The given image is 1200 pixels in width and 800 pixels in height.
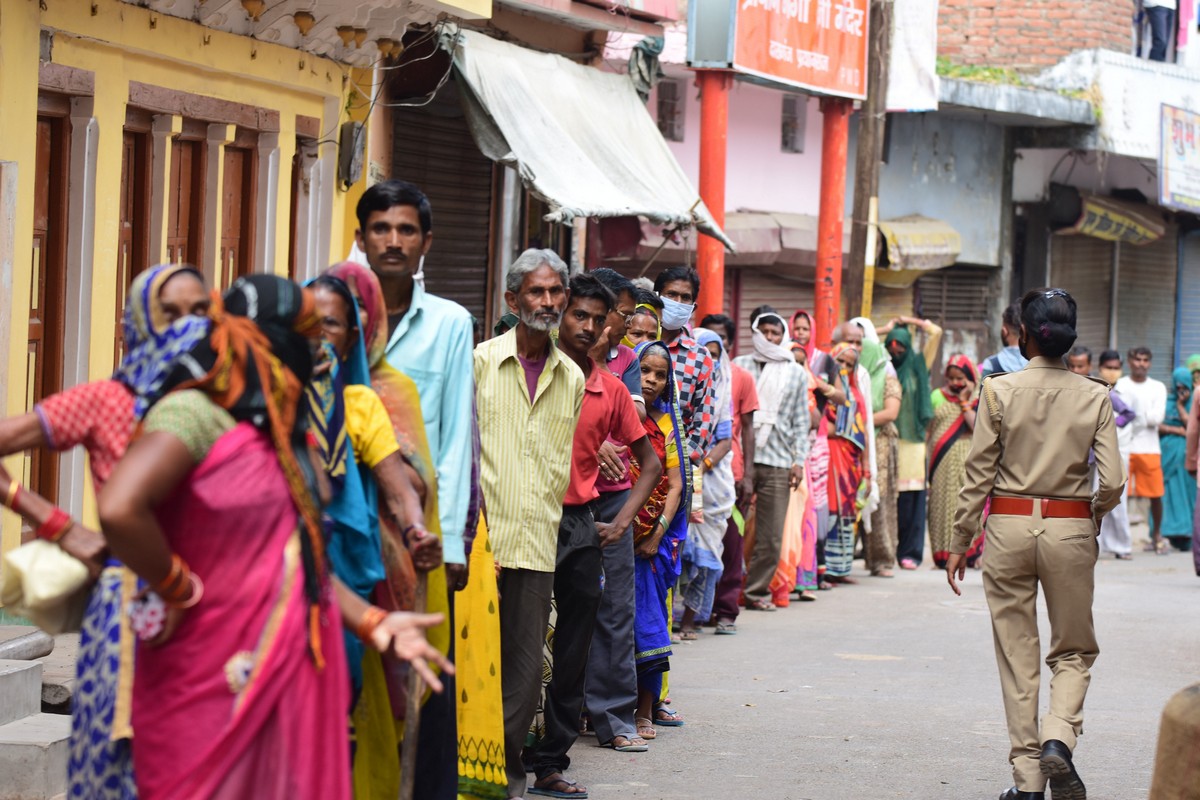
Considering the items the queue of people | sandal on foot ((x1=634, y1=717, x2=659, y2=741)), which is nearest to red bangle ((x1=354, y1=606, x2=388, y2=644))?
the queue of people

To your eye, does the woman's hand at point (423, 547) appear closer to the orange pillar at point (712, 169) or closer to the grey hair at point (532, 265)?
the grey hair at point (532, 265)

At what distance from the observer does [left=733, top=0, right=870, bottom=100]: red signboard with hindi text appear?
593 inches

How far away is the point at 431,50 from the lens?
1244 cm

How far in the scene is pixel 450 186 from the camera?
13.8m

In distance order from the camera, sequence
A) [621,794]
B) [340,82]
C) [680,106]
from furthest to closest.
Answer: [680,106] → [340,82] → [621,794]

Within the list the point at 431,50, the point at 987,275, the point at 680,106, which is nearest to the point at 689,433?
the point at 431,50

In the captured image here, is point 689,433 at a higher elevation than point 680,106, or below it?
below

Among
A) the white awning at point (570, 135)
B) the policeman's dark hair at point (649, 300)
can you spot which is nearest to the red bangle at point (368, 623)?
the policeman's dark hair at point (649, 300)

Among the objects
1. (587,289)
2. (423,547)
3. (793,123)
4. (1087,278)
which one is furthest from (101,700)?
(1087,278)

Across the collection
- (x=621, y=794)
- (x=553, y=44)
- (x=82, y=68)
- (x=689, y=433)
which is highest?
(x=553, y=44)

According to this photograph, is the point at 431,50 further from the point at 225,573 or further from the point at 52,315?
the point at 225,573

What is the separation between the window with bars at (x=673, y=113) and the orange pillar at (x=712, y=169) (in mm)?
2767

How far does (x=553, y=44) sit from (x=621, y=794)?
891 cm

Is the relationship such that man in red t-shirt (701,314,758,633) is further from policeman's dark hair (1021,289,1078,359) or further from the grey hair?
the grey hair
